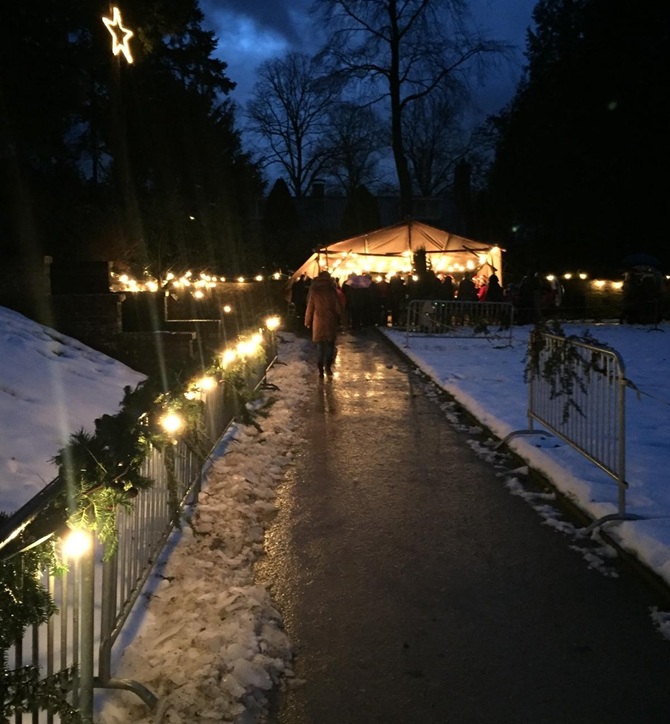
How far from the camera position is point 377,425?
10609mm

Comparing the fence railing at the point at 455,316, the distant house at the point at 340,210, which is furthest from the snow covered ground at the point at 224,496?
the distant house at the point at 340,210

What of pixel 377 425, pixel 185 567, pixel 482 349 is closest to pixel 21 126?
pixel 377 425

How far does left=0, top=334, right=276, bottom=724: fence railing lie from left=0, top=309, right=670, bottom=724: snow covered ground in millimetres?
131

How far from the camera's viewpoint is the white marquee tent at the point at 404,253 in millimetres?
28956

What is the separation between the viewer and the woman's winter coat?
14383 millimetres

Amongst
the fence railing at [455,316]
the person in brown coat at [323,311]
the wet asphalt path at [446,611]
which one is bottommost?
the wet asphalt path at [446,611]

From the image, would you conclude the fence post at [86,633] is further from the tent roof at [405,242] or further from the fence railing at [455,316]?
the tent roof at [405,242]

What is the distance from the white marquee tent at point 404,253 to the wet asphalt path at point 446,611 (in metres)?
21.5

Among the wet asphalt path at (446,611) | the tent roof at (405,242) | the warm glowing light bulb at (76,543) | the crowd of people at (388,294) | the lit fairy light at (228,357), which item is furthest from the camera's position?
the tent roof at (405,242)

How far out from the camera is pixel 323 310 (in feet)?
47.1

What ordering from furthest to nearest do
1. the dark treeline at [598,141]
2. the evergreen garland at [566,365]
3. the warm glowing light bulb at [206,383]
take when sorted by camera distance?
1. the dark treeline at [598,141]
2. the evergreen garland at [566,365]
3. the warm glowing light bulb at [206,383]

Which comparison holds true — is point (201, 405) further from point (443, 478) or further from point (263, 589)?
point (443, 478)

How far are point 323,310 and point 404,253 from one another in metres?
16.4

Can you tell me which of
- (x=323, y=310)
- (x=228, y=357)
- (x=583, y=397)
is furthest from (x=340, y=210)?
(x=583, y=397)
